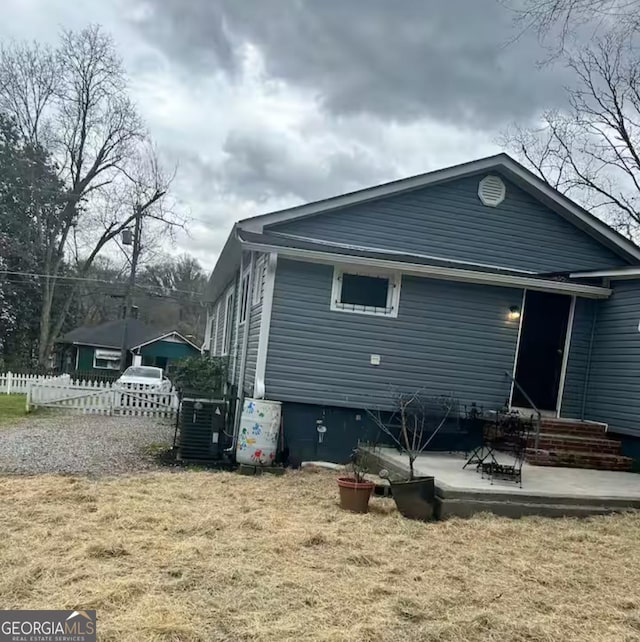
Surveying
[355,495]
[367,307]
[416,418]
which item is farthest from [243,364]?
[355,495]

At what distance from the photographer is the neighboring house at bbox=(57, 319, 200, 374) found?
28.2 m

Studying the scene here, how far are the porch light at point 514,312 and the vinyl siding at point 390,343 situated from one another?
7cm

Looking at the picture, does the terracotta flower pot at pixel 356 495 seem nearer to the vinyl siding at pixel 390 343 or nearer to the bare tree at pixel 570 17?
the vinyl siding at pixel 390 343

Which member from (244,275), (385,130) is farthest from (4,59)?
(244,275)

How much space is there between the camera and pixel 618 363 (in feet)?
27.2

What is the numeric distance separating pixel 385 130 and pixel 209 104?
15.4ft

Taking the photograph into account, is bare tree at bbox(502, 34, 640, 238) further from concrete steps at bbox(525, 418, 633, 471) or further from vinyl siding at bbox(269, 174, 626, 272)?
concrete steps at bbox(525, 418, 633, 471)

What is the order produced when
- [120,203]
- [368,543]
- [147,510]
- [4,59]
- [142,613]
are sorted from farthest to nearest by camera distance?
[120,203]
[4,59]
[147,510]
[368,543]
[142,613]

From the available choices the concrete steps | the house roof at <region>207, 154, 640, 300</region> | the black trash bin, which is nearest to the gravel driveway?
the black trash bin

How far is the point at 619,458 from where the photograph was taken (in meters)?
7.68

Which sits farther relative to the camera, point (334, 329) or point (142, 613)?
point (334, 329)

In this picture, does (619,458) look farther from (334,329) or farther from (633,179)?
(633,179)

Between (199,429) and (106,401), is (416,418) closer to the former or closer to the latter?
(199,429)

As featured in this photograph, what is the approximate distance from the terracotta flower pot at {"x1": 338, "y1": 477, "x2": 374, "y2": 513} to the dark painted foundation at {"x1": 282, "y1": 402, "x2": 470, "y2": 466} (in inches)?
97.3
